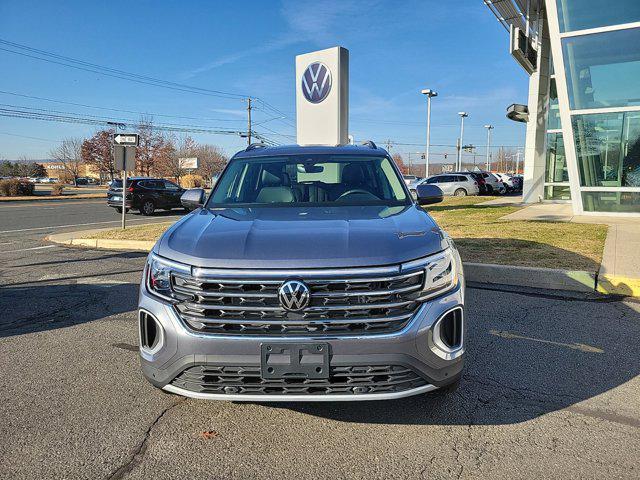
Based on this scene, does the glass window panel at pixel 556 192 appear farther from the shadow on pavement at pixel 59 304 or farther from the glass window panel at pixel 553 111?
the shadow on pavement at pixel 59 304

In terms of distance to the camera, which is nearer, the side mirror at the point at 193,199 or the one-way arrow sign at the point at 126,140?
the side mirror at the point at 193,199

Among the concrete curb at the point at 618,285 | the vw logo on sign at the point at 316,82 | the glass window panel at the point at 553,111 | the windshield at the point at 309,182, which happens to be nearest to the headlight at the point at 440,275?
the windshield at the point at 309,182

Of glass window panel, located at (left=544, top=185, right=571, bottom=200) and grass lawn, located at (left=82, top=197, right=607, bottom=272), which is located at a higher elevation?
glass window panel, located at (left=544, top=185, right=571, bottom=200)

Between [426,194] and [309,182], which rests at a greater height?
[309,182]

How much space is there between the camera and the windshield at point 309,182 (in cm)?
398

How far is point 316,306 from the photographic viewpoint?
8.08ft

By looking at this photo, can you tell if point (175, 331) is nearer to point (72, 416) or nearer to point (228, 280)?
point (228, 280)

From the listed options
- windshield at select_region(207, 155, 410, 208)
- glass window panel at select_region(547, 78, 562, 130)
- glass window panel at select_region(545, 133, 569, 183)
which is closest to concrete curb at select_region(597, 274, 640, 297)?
windshield at select_region(207, 155, 410, 208)

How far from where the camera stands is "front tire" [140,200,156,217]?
21733 mm

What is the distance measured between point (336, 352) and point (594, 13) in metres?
15.5

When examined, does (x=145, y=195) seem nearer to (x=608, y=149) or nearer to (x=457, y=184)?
(x=608, y=149)

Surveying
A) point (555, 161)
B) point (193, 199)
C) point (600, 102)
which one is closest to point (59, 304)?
point (193, 199)

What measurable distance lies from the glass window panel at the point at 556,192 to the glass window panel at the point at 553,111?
2686mm

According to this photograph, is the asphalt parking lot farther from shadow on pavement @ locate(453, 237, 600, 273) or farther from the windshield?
shadow on pavement @ locate(453, 237, 600, 273)
